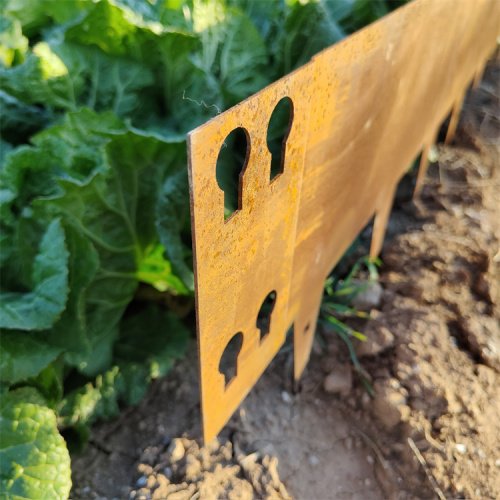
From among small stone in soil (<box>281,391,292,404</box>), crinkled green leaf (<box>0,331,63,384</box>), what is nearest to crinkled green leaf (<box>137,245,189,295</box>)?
crinkled green leaf (<box>0,331,63,384</box>)

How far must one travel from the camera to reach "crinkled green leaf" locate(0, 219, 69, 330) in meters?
1.37

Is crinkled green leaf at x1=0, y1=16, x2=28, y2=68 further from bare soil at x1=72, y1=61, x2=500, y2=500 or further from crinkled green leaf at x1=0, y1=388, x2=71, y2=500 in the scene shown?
bare soil at x1=72, y1=61, x2=500, y2=500

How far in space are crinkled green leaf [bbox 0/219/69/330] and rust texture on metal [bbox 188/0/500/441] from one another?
0.53 metres

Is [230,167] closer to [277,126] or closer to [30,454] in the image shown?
[277,126]

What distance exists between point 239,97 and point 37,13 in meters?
0.92

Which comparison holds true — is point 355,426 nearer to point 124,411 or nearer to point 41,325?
point 124,411

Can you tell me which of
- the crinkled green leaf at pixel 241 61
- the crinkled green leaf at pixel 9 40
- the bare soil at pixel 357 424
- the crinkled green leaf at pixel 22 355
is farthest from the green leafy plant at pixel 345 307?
the crinkled green leaf at pixel 9 40

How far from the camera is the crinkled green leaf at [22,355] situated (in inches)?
54.7

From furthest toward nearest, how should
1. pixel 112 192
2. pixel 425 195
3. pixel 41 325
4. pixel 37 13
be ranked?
pixel 425 195, pixel 37 13, pixel 112 192, pixel 41 325

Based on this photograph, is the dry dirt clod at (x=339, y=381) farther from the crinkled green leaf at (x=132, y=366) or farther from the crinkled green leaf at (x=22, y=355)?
the crinkled green leaf at (x=22, y=355)

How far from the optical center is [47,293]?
142 cm

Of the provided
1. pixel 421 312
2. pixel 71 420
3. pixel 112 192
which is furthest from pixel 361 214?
pixel 71 420

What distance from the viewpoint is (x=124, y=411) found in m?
1.83

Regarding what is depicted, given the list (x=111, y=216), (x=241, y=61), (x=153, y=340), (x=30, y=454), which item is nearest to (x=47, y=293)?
(x=111, y=216)
